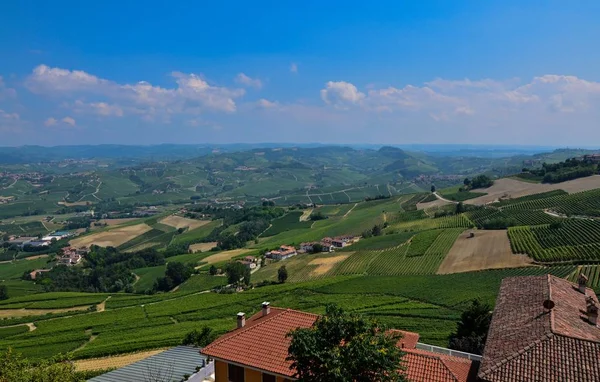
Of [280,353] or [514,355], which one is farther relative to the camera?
[280,353]

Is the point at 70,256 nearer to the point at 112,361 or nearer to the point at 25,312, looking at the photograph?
the point at 25,312

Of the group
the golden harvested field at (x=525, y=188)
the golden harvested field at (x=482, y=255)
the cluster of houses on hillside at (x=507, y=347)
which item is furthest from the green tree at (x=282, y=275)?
the golden harvested field at (x=525, y=188)

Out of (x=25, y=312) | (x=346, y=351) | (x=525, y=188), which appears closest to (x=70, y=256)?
(x=25, y=312)

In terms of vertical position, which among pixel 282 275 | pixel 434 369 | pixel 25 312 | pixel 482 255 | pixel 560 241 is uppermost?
pixel 434 369

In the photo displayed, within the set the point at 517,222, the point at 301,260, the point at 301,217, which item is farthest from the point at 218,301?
the point at 301,217

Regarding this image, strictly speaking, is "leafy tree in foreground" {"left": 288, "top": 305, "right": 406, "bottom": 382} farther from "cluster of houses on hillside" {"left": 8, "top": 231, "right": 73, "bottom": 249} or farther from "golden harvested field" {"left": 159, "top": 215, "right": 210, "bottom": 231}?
"cluster of houses on hillside" {"left": 8, "top": 231, "right": 73, "bottom": 249}

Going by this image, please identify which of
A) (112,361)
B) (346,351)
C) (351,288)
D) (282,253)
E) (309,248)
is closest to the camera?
(346,351)

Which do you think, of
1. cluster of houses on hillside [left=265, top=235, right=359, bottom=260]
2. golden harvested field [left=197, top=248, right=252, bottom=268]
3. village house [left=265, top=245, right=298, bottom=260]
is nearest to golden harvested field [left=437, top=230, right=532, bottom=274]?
cluster of houses on hillside [left=265, top=235, right=359, bottom=260]
